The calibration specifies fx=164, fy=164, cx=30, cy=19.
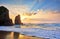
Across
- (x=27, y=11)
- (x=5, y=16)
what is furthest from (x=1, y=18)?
(x=27, y=11)

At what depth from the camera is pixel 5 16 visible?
1146 centimetres

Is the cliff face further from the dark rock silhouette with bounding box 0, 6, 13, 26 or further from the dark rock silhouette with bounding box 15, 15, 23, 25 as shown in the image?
the dark rock silhouette with bounding box 0, 6, 13, 26

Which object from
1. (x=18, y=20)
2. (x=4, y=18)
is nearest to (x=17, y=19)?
(x=18, y=20)

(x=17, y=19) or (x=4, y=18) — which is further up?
(x=4, y=18)

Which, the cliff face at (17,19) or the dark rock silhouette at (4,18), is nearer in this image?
the cliff face at (17,19)

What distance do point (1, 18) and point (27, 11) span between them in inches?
85.4

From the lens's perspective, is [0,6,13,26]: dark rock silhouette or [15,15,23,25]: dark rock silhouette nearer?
[15,15,23,25]: dark rock silhouette

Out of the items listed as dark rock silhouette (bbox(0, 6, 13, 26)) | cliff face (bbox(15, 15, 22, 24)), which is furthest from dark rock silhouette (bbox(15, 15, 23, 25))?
dark rock silhouette (bbox(0, 6, 13, 26))

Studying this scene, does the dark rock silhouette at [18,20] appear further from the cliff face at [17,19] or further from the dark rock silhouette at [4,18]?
the dark rock silhouette at [4,18]

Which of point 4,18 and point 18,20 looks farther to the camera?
point 4,18

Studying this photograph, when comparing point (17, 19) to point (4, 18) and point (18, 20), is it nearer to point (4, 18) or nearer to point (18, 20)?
point (18, 20)

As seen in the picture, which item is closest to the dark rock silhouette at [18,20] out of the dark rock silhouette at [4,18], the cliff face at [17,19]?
the cliff face at [17,19]

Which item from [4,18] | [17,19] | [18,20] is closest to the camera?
[17,19]

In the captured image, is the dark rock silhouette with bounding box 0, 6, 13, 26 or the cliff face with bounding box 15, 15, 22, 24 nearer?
the cliff face with bounding box 15, 15, 22, 24
